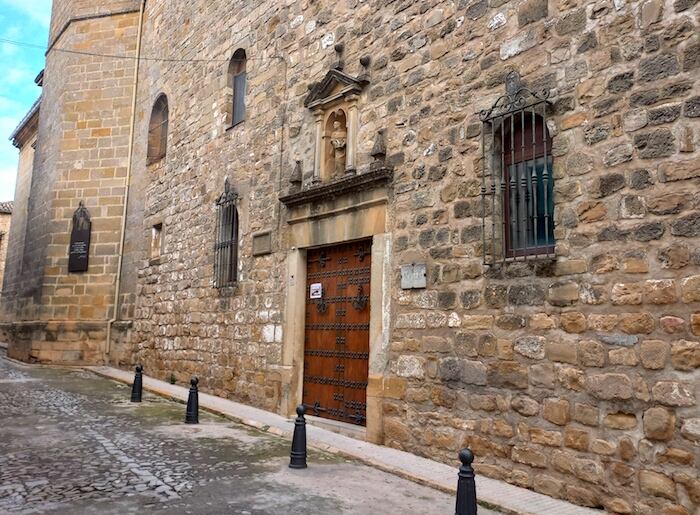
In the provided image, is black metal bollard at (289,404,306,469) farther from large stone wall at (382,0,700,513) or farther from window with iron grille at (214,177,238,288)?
window with iron grille at (214,177,238,288)

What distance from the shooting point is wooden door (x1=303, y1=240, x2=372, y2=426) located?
675 cm

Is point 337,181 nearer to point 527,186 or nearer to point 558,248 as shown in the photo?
point 527,186

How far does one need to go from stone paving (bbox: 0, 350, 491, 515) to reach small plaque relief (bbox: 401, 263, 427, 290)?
5.78ft

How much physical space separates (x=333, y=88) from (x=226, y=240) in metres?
3.33

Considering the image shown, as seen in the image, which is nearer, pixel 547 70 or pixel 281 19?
pixel 547 70

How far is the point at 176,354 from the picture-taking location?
10625mm

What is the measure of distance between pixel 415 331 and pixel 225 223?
4752mm

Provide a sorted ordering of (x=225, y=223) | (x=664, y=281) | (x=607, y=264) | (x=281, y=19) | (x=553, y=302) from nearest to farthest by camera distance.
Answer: (x=664, y=281) → (x=607, y=264) → (x=553, y=302) → (x=281, y=19) → (x=225, y=223)

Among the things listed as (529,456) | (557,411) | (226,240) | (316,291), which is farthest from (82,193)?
(557,411)

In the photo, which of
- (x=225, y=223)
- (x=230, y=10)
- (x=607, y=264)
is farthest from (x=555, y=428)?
(x=230, y=10)

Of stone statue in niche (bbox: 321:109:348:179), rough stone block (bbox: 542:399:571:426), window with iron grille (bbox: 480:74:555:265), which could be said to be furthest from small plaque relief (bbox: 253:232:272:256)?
rough stone block (bbox: 542:399:571:426)

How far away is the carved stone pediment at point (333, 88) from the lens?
6875mm

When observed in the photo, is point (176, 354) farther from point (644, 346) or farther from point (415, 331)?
point (644, 346)

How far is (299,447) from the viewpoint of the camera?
5207 mm
